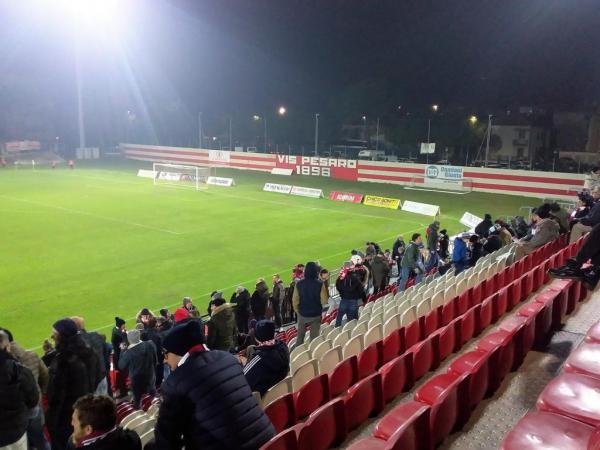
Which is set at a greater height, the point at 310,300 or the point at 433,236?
the point at 310,300

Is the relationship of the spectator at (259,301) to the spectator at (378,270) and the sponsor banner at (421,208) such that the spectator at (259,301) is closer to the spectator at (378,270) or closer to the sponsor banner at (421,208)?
A: the spectator at (378,270)

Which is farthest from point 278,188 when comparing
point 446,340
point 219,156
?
point 446,340

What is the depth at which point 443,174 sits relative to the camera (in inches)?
1426

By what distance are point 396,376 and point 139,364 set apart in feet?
11.1

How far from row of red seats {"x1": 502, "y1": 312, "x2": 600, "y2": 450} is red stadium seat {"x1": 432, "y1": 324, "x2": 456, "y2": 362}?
1.86 metres

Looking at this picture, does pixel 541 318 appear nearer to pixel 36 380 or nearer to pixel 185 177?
pixel 36 380

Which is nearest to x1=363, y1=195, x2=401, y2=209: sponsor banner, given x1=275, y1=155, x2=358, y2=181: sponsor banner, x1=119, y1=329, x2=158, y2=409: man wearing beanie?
x1=275, y1=155, x2=358, y2=181: sponsor banner

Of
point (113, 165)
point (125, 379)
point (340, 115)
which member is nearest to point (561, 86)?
point (340, 115)

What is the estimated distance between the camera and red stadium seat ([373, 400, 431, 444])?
385 cm

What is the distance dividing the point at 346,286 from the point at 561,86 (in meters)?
61.6

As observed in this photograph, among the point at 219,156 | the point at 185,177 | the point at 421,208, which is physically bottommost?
the point at 421,208

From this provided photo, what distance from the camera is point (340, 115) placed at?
222 feet

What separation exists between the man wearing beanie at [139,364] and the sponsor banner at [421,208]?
900 inches

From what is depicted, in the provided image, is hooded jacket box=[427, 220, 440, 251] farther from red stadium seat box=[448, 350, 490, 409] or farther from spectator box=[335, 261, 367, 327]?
red stadium seat box=[448, 350, 490, 409]
